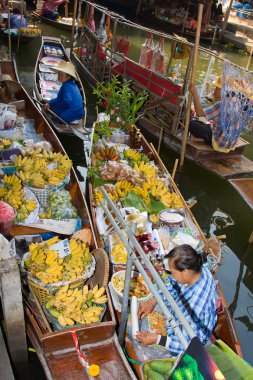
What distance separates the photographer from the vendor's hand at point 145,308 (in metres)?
3.38

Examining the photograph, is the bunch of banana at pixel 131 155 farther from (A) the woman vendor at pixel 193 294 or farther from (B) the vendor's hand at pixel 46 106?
(A) the woman vendor at pixel 193 294

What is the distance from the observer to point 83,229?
4.37 meters

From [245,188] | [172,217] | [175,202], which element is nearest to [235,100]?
[245,188]

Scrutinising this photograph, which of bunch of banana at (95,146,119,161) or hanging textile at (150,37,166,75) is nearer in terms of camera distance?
bunch of banana at (95,146,119,161)

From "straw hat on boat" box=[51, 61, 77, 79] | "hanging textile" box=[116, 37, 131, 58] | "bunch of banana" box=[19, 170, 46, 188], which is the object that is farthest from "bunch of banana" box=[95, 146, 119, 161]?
"hanging textile" box=[116, 37, 131, 58]

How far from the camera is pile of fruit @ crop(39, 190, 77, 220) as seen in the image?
4.61m

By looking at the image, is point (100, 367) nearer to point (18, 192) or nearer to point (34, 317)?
point (34, 317)

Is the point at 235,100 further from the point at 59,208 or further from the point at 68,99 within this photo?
the point at 59,208

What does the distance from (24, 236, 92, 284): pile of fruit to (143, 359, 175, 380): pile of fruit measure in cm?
110

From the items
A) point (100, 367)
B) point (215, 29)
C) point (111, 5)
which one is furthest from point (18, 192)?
point (111, 5)

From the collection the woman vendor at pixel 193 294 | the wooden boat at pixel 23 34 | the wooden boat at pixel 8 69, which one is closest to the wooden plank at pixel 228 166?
the woman vendor at pixel 193 294

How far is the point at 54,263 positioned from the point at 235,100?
476 cm

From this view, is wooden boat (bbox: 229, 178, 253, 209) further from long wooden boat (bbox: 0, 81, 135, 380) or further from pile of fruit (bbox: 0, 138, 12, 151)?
pile of fruit (bbox: 0, 138, 12, 151)

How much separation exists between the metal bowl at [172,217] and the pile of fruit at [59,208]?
1203 millimetres
